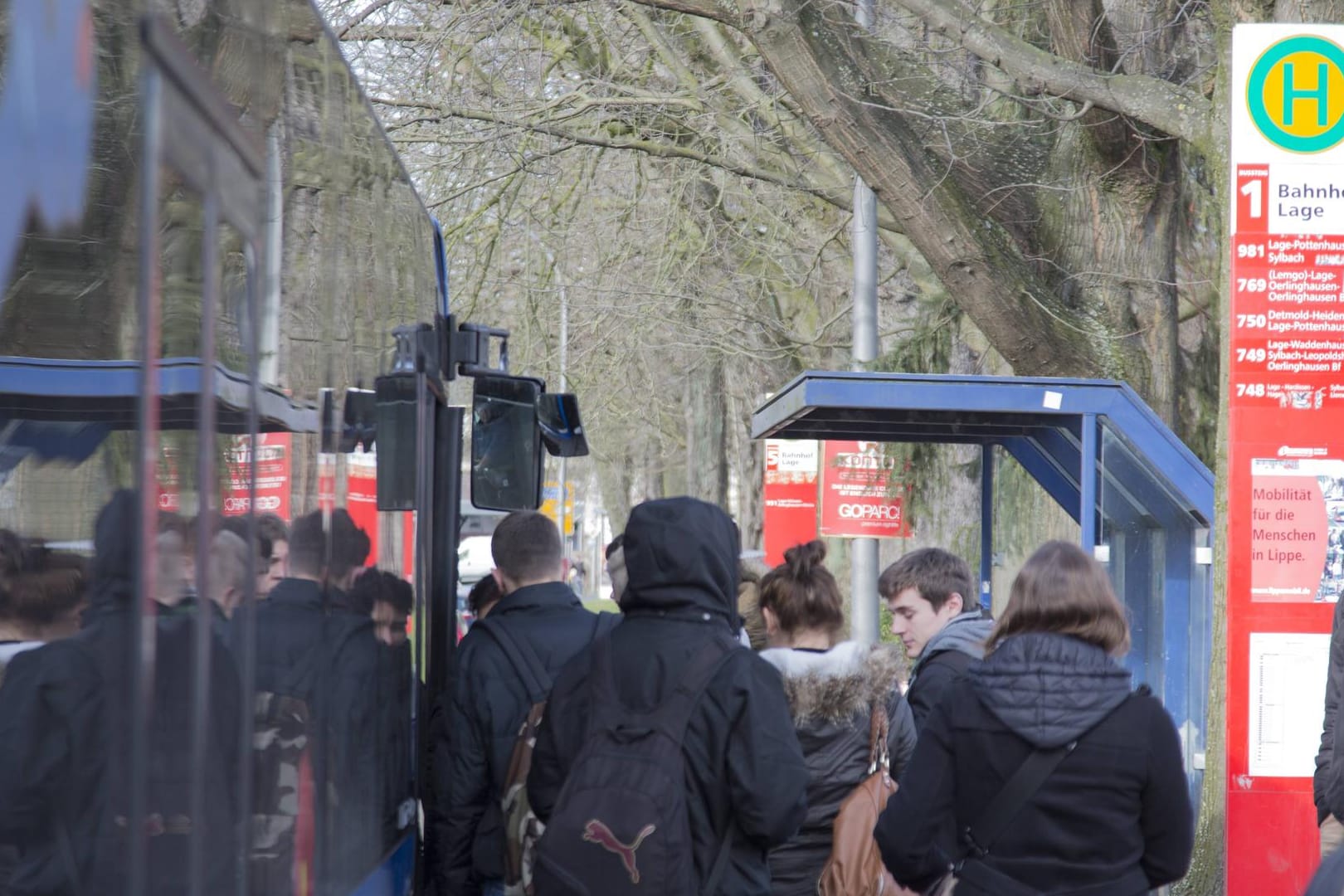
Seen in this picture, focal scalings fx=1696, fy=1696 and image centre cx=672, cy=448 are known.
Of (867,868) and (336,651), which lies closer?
(336,651)

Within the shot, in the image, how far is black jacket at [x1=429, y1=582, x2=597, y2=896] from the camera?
179 inches

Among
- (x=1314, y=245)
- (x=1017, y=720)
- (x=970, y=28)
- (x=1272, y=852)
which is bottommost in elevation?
(x=1272, y=852)

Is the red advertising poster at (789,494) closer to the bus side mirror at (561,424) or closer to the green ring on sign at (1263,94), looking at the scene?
the bus side mirror at (561,424)

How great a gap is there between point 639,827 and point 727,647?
0.44m

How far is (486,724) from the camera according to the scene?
4570mm

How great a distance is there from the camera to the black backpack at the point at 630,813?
133 inches

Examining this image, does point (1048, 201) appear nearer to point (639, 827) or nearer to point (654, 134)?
point (654, 134)

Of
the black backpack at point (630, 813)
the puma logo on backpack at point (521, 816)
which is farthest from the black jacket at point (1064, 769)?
the puma logo on backpack at point (521, 816)

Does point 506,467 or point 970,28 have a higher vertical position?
point 970,28

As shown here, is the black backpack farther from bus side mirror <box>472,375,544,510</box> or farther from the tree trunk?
the tree trunk

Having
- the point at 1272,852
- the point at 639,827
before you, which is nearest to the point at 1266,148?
the point at 1272,852

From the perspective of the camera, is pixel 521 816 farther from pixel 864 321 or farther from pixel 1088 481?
pixel 864 321

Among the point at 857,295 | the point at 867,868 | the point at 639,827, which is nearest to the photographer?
the point at 639,827

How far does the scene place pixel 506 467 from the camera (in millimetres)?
6172
